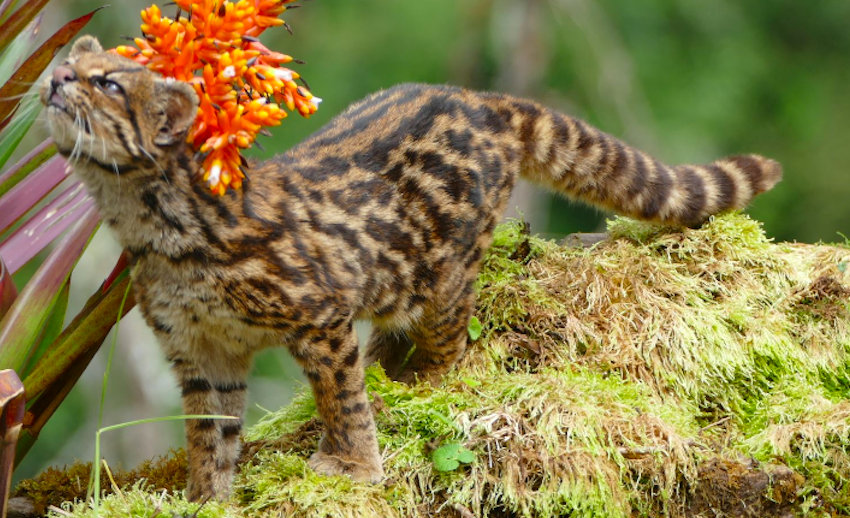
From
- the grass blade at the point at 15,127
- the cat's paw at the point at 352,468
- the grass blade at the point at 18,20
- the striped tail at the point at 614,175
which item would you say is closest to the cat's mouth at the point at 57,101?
the grass blade at the point at 15,127

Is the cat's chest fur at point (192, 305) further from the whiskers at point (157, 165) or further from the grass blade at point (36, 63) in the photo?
the grass blade at point (36, 63)

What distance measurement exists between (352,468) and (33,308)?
1.54 m

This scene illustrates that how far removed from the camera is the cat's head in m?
3.53

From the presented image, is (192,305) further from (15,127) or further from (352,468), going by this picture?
(15,127)

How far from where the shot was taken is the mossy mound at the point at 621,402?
3.90 m

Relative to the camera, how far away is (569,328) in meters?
4.76

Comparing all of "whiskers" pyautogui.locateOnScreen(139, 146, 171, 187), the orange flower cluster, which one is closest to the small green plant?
the orange flower cluster

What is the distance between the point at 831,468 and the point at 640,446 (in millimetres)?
834

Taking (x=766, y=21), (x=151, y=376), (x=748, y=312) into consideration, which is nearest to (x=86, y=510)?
(x=748, y=312)

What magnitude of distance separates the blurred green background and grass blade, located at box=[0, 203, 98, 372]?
6.93 m

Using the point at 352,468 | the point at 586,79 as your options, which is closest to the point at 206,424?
the point at 352,468

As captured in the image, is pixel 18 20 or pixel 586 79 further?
pixel 586 79

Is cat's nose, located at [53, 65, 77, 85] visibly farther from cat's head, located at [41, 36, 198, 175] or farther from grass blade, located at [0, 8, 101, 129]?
grass blade, located at [0, 8, 101, 129]

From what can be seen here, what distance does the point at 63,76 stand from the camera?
3539mm
